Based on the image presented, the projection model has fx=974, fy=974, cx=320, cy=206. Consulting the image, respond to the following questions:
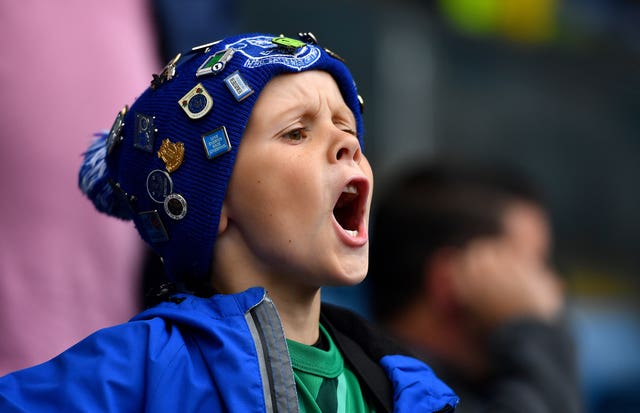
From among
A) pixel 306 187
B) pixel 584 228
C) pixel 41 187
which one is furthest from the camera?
pixel 584 228

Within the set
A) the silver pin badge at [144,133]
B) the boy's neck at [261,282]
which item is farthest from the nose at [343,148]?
the silver pin badge at [144,133]

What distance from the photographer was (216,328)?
158 centimetres

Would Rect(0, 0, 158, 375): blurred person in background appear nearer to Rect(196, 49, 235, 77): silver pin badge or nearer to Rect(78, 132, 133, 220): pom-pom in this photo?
Rect(78, 132, 133, 220): pom-pom

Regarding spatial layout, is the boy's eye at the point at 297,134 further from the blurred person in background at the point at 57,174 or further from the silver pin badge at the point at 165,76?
the blurred person in background at the point at 57,174

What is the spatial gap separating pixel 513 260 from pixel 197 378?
1.87 m

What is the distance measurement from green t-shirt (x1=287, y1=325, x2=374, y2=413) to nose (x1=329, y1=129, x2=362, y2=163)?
0.33 meters

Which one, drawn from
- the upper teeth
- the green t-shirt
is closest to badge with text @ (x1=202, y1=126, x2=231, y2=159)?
the upper teeth

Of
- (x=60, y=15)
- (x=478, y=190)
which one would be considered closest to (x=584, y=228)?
(x=478, y=190)

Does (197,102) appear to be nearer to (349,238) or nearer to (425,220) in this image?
(349,238)

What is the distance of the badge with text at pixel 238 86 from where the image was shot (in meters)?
1.67

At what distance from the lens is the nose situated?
1677mm

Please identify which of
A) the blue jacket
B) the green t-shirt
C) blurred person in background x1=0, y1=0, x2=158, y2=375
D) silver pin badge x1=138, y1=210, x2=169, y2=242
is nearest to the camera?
the blue jacket

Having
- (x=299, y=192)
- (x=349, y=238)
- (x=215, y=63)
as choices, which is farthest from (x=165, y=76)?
(x=349, y=238)

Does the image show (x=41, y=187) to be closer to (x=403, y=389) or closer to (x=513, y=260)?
(x=403, y=389)
